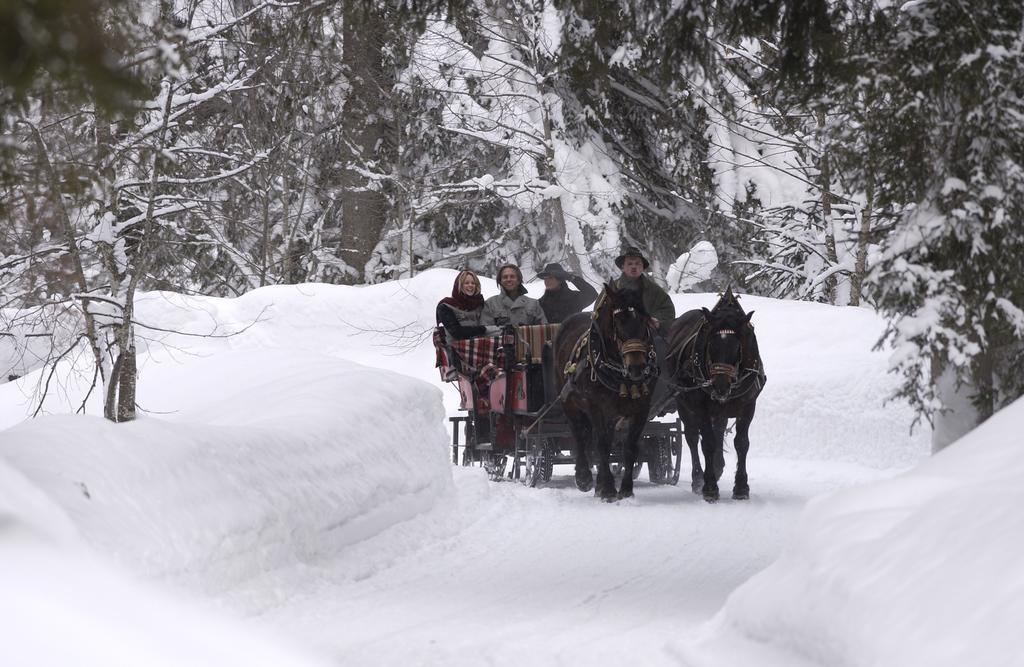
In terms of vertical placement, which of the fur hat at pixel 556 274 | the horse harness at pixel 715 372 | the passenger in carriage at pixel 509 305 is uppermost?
the fur hat at pixel 556 274

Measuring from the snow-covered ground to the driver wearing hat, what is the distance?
1823 millimetres

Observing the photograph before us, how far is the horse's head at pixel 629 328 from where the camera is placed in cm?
1187

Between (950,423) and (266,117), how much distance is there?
24.8 ft

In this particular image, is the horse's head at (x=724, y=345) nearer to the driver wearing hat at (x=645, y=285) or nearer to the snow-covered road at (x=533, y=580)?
the driver wearing hat at (x=645, y=285)

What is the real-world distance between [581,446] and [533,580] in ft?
16.9

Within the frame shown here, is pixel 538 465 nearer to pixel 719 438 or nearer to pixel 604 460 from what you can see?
pixel 604 460

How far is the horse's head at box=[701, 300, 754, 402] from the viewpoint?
12.3 meters

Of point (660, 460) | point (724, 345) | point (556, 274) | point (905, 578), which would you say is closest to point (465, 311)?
point (556, 274)

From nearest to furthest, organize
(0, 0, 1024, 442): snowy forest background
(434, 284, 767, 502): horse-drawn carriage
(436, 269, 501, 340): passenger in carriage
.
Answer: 1. (0, 0, 1024, 442): snowy forest background
2. (434, 284, 767, 502): horse-drawn carriage
3. (436, 269, 501, 340): passenger in carriage

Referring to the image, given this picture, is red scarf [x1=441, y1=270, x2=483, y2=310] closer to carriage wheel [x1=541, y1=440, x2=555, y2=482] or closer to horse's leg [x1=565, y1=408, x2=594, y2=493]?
carriage wheel [x1=541, y1=440, x2=555, y2=482]

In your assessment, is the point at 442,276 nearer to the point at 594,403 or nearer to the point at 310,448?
the point at 594,403

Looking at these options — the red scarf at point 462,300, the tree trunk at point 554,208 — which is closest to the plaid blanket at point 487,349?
the red scarf at point 462,300

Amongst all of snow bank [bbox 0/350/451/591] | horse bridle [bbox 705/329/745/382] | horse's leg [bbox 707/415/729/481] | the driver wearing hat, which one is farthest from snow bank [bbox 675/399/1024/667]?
horse's leg [bbox 707/415/729/481]

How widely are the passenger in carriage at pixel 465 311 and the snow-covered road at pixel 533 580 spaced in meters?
1.99
